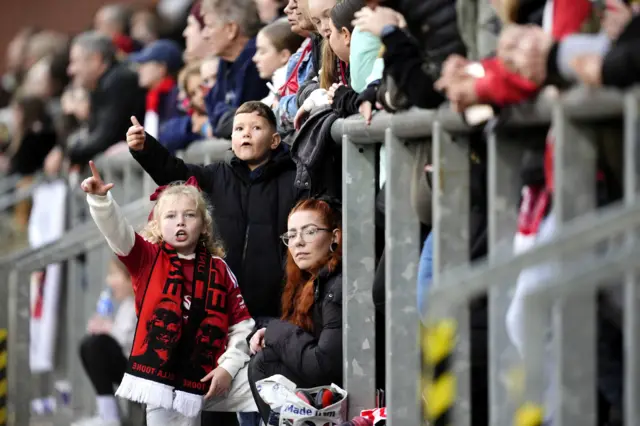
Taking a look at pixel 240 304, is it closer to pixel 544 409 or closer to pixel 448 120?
pixel 448 120

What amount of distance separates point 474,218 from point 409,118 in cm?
43

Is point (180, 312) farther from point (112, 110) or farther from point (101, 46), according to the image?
point (101, 46)

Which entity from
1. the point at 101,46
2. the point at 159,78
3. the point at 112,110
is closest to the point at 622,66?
the point at 159,78

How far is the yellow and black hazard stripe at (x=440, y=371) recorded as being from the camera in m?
4.96

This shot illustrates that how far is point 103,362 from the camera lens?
9.16m

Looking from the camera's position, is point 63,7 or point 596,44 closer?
point 596,44

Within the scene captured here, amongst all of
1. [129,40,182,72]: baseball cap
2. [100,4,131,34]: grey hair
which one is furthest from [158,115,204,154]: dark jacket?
[100,4,131,34]: grey hair

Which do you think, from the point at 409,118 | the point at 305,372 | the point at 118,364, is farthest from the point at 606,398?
the point at 118,364

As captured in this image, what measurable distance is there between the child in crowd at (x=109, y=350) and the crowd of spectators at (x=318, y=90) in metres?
0.96

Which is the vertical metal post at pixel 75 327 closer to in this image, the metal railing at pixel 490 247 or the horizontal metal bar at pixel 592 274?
the metal railing at pixel 490 247

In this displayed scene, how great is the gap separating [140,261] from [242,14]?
2.52m

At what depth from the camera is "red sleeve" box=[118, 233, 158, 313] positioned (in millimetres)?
6609

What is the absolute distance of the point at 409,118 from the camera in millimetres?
5672

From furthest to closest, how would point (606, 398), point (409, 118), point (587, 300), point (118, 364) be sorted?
point (118, 364), point (409, 118), point (606, 398), point (587, 300)
